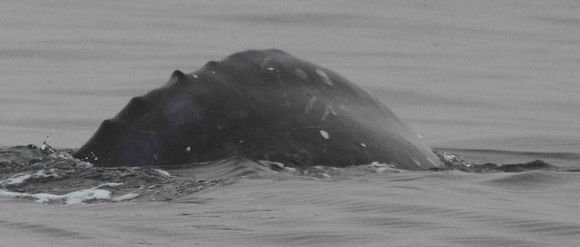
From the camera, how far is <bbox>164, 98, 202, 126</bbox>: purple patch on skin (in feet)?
24.3

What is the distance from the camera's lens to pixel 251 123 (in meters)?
7.55

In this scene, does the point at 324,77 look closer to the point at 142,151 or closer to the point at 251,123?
the point at 251,123

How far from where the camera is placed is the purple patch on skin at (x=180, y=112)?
742 cm

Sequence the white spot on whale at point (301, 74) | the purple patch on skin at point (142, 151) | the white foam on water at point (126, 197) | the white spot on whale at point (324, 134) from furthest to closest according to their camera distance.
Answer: the white spot on whale at point (301, 74) < the white spot on whale at point (324, 134) < the purple patch on skin at point (142, 151) < the white foam on water at point (126, 197)

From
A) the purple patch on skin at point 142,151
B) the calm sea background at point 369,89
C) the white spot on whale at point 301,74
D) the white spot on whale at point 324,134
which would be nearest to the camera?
the calm sea background at point 369,89

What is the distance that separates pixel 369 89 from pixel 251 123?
22.6 feet

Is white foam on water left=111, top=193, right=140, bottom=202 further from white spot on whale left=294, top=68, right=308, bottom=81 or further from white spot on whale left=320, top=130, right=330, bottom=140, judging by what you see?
white spot on whale left=294, top=68, right=308, bottom=81

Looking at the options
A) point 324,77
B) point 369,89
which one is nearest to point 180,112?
point 324,77

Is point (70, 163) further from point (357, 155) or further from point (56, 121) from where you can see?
point (56, 121)

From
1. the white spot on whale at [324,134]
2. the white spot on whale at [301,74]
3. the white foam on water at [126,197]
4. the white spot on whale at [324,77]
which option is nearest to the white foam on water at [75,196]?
the white foam on water at [126,197]

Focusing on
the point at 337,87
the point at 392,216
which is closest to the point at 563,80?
the point at 337,87

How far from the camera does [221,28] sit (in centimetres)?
1909

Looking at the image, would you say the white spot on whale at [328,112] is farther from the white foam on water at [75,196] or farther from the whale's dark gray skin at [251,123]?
the white foam on water at [75,196]

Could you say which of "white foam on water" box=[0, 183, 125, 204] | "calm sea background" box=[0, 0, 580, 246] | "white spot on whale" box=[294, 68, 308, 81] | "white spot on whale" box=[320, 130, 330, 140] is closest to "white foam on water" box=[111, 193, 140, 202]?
"white foam on water" box=[0, 183, 125, 204]
